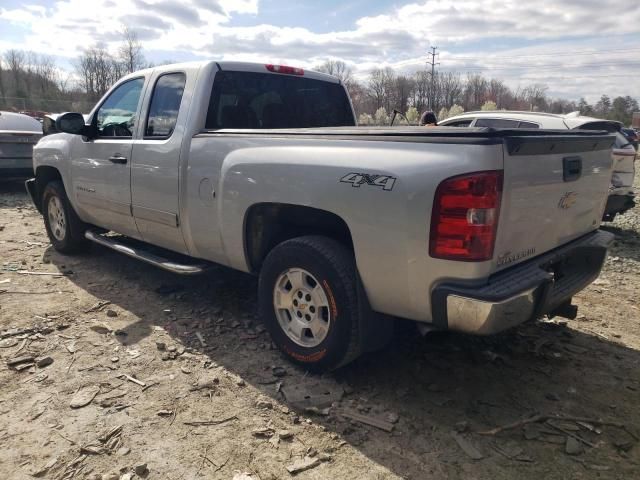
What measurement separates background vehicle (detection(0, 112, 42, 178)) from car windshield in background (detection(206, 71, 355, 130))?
749 cm

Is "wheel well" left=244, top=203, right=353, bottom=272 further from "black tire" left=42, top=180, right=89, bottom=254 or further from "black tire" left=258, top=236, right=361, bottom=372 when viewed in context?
"black tire" left=42, top=180, right=89, bottom=254

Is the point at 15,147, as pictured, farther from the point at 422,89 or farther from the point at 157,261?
the point at 422,89

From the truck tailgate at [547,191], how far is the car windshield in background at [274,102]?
2.33m

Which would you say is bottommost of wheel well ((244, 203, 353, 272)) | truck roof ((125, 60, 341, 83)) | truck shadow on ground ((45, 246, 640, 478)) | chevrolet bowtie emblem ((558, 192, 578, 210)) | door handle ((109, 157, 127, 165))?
truck shadow on ground ((45, 246, 640, 478))

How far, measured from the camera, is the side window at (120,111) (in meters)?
4.43

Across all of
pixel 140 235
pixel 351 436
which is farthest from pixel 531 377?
pixel 140 235

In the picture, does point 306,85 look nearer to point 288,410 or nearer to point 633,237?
point 288,410

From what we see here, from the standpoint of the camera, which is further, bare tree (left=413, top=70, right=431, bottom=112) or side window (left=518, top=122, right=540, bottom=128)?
bare tree (left=413, top=70, right=431, bottom=112)

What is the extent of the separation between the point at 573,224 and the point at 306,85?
8.55 feet

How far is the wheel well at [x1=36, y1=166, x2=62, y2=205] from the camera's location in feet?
18.7

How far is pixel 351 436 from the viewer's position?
264 centimetres

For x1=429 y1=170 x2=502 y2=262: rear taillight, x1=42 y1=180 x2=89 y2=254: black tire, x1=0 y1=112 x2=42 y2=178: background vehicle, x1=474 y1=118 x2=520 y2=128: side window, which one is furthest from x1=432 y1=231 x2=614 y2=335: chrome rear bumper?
x1=0 y1=112 x2=42 y2=178: background vehicle

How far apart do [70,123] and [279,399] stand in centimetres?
330

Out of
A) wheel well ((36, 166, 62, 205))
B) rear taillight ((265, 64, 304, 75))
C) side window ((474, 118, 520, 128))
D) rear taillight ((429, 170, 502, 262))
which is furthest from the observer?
side window ((474, 118, 520, 128))
